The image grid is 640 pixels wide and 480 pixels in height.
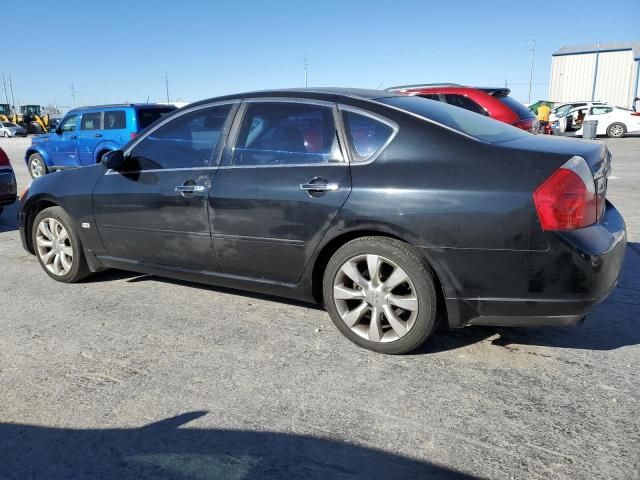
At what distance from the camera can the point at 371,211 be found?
→ 10.1 ft

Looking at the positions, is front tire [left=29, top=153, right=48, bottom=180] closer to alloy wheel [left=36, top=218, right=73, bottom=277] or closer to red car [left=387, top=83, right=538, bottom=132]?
red car [left=387, top=83, right=538, bottom=132]

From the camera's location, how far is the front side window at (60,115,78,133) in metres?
12.7

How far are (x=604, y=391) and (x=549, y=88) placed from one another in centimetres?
5973

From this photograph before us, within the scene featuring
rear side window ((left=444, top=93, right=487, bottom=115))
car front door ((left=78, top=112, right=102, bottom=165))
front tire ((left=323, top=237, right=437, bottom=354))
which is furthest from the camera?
car front door ((left=78, top=112, right=102, bottom=165))

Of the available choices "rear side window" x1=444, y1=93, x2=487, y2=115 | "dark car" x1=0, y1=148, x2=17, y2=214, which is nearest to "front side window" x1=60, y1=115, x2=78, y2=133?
"dark car" x1=0, y1=148, x2=17, y2=214

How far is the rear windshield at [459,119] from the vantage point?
10.5ft

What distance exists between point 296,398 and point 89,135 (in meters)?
11.2

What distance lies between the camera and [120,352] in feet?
11.0

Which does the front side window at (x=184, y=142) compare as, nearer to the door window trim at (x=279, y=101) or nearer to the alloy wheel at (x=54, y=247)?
the door window trim at (x=279, y=101)

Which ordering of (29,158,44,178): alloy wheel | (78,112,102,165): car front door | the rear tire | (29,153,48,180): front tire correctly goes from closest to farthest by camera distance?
(78,112,102,165): car front door < (29,153,48,180): front tire < (29,158,44,178): alloy wheel < the rear tire

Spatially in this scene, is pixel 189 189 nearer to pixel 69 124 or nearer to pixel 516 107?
pixel 516 107

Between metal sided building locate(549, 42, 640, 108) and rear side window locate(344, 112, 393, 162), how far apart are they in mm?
51797

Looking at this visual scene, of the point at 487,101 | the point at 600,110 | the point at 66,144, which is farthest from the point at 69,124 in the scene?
the point at 600,110

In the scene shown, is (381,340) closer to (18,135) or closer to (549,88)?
(18,135)
